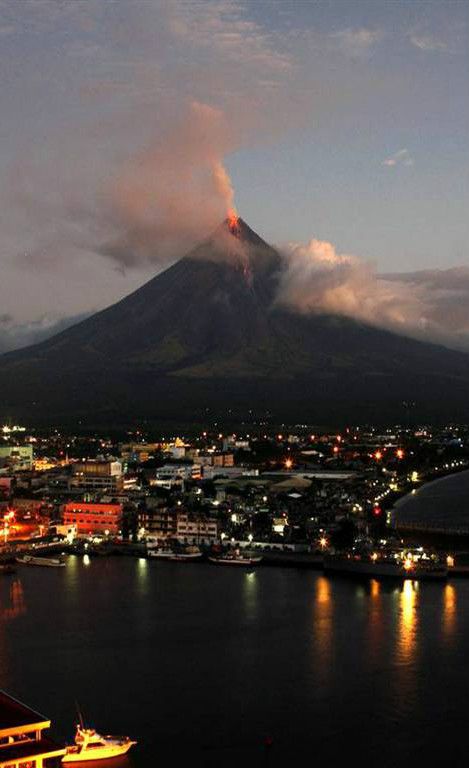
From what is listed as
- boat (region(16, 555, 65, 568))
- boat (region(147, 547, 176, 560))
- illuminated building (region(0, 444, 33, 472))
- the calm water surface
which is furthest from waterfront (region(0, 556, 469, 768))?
illuminated building (region(0, 444, 33, 472))

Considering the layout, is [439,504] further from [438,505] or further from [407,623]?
[407,623]

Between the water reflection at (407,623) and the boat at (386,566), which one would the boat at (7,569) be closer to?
the boat at (386,566)

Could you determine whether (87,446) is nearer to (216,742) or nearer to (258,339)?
(258,339)

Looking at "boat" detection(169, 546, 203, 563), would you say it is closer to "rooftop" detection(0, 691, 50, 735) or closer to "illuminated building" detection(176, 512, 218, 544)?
"illuminated building" detection(176, 512, 218, 544)

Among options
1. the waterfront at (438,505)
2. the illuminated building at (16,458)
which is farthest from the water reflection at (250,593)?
the illuminated building at (16,458)

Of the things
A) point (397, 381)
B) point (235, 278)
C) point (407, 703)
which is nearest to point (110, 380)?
point (235, 278)

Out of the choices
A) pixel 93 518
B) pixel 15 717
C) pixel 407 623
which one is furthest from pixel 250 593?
pixel 15 717
